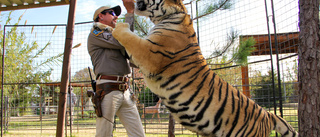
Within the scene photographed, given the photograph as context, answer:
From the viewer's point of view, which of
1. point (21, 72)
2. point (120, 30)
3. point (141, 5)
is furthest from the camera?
point (21, 72)

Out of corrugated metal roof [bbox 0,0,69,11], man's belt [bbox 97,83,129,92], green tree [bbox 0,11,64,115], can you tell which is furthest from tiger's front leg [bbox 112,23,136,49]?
green tree [bbox 0,11,64,115]

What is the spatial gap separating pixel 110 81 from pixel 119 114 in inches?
20.2

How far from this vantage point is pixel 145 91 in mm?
7992

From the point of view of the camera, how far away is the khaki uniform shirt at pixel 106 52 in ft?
10.7

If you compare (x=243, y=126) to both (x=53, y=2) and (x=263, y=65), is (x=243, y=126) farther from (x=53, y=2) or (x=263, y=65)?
(x=53, y=2)

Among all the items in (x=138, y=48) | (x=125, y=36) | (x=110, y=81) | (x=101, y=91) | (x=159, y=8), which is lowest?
(x=101, y=91)

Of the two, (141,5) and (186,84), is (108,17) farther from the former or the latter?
(186,84)

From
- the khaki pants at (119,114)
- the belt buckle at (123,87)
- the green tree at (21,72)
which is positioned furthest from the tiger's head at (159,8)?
the green tree at (21,72)

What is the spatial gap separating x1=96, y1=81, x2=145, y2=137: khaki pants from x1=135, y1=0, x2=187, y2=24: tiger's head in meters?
1.12

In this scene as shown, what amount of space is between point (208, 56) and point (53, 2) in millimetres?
4007

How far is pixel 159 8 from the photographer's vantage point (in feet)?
9.68

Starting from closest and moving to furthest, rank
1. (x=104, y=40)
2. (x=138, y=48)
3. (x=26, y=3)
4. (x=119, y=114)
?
(x=138, y=48) < (x=104, y=40) < (x=119, y=114) < (x=26, y=3)

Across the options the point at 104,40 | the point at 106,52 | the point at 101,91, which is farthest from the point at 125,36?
the point at 101,91

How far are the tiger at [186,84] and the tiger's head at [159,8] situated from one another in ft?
0.44
